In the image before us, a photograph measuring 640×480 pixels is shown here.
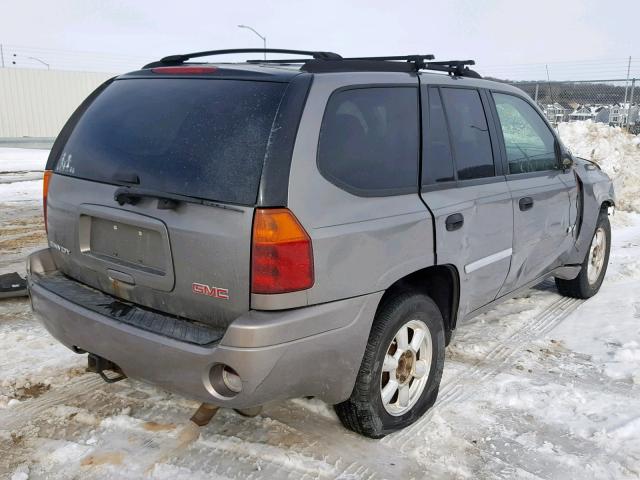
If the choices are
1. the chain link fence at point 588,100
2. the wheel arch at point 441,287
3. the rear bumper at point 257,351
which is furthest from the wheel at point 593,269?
the chain link fence at point 588,100

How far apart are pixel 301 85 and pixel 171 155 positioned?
66 cm

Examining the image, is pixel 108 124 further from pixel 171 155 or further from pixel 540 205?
pixel 540 205

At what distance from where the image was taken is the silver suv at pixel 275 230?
7.99 feet

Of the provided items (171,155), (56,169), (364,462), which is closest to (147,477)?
(364,462)

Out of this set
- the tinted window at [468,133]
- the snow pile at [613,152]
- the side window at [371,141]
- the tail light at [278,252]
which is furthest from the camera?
the snow pile at [613,152]

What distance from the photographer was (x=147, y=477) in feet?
8.96

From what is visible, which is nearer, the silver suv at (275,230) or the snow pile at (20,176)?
the silver suv at (275,230)

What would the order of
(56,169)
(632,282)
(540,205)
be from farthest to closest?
(632,282) → (540,205) → (56,169)

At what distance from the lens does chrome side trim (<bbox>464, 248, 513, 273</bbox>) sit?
11.3ft

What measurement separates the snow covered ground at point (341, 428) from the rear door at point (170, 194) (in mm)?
784

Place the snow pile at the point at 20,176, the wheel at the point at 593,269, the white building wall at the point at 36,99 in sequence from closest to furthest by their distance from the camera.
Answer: the wheel at the point at 593,269 → the snow pile at the point at 20,176 → the white building wall at the point at 36,99

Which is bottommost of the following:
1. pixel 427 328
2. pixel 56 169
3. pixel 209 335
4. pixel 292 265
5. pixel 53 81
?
pixel 427 328

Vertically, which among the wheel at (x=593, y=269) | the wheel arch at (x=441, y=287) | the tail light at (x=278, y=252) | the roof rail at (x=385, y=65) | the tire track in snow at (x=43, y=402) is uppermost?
the roof rail at (x=385, y=65)

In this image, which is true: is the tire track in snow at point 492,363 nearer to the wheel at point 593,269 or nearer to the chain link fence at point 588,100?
the wheel at point 593,269
